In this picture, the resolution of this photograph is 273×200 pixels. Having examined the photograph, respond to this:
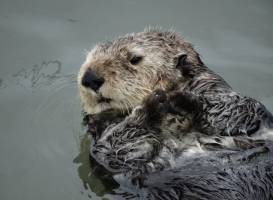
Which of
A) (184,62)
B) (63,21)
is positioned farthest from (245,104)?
(63,21)

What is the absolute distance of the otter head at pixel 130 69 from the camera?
3984 millimetres

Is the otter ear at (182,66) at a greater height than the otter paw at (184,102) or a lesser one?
greater

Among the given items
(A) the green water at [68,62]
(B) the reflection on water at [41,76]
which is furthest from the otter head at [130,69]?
(B) the reflection on water at [41,76]

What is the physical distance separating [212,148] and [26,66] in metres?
2.79

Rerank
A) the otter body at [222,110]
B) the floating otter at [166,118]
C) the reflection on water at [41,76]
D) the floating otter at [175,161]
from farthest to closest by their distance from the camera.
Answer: the reflection on water at [41,76], the otter body at [222,110], the floating otter at [166,118], the floating otter at [175,161]

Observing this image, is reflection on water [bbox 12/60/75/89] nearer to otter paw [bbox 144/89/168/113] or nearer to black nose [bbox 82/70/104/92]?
black nose [bbox 82/70/104/92]

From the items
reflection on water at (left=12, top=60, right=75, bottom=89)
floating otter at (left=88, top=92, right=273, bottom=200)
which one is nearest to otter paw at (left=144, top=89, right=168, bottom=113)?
floating otter at (left=88, top=92, right=273, bottom=200)

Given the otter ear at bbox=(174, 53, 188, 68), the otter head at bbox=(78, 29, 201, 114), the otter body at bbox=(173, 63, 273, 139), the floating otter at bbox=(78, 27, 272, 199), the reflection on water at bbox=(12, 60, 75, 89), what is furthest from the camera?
the reflection on water at bbox=(12, 60, 75, 89)

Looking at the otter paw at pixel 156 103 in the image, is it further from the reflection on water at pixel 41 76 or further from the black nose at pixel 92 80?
the reflection on water at pixel 41 76

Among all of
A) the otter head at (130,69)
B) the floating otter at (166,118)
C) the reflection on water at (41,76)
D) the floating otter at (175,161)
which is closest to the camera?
the floating otter at (175,161)

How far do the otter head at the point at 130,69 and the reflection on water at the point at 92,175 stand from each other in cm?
48

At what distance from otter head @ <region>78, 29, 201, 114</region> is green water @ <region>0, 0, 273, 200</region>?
0.62 meters

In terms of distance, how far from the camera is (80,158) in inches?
178

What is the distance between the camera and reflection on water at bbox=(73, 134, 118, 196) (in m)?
3.90
